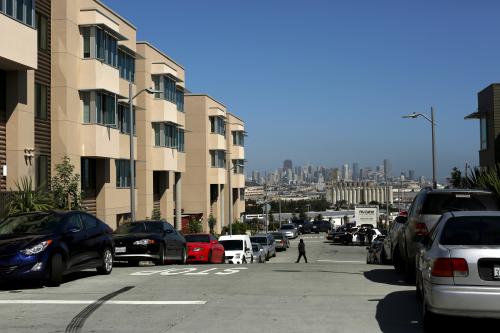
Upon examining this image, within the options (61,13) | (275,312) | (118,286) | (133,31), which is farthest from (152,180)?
(275,312)

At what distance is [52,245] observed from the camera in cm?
1295

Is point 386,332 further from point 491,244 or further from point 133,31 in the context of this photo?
point 133,31

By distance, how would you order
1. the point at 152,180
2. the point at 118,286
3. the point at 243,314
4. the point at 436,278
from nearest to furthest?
the point at 436,278, the point at 243,314, the point at 118,286, the point at 152,180

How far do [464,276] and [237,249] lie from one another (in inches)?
940

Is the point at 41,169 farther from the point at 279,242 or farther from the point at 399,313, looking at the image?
the point at 279,242

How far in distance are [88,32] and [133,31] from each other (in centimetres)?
835

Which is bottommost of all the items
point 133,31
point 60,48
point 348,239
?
point 348,239

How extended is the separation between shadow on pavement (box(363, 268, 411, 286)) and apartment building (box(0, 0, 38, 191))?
14482 mm

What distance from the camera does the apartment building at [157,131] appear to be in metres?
44.2

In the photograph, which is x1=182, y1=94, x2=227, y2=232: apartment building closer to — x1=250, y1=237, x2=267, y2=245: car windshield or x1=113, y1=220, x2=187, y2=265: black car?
x1=250, y1=237, x2=267, y2=245: car windshield

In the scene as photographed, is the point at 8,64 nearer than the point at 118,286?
No

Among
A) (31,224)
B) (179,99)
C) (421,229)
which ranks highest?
(179,99)

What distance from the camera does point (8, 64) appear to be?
951 inches

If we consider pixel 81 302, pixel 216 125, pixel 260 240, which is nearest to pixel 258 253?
pixel 260 240
